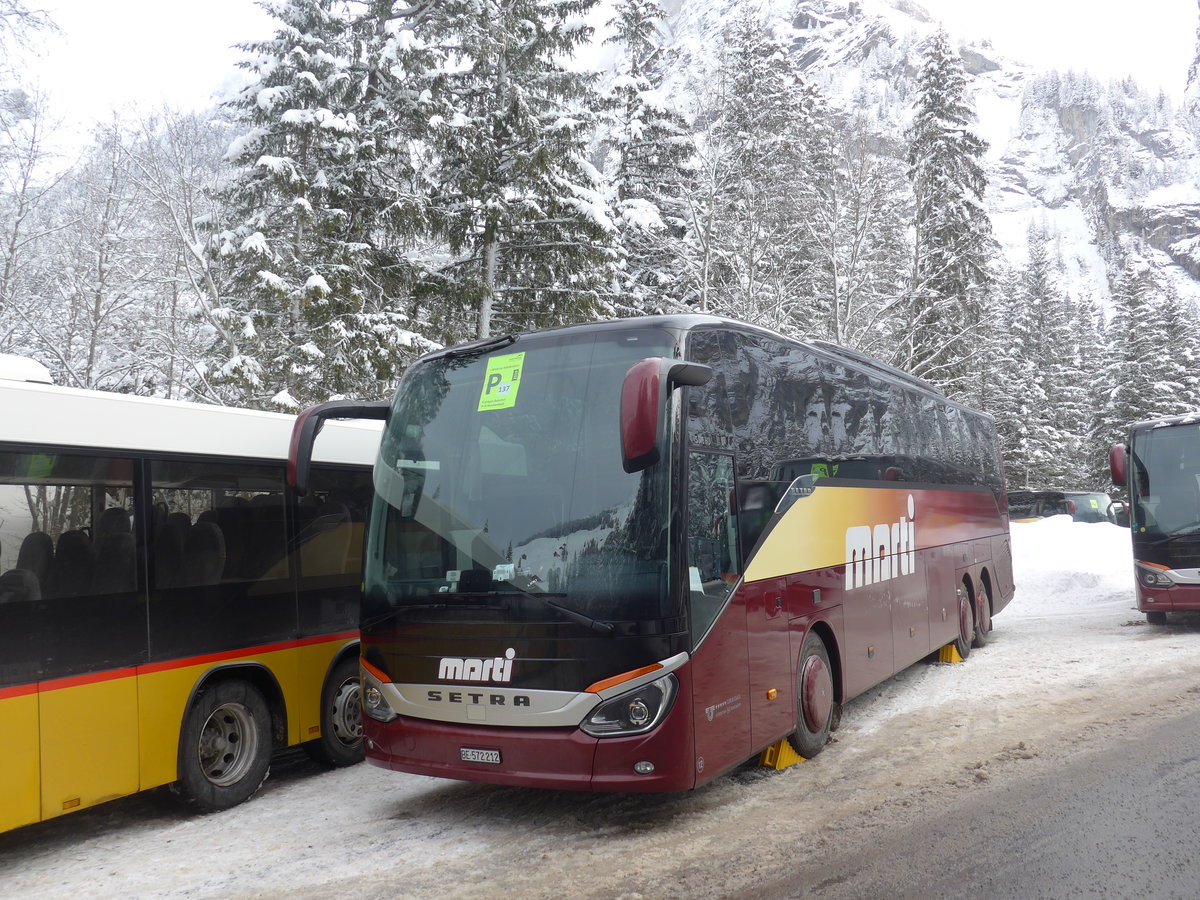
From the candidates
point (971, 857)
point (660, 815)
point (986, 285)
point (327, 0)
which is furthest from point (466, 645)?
point (986, 285)

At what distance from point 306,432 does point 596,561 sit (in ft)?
8.16

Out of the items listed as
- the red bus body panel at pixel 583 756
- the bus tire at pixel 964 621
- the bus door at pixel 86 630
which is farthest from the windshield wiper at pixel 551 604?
the bus tire at pixel 964 621

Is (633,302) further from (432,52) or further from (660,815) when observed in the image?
(660,815)

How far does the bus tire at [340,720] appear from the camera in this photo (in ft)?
26.0

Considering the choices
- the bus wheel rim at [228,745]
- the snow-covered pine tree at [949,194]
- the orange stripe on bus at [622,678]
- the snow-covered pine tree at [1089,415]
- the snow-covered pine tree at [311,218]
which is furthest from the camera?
the snow-covered pine tree at [1089,415]

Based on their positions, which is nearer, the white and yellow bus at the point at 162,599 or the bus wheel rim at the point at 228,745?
the white and yellow bus at the point at 162,599

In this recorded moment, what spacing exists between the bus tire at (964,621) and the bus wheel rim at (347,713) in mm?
7534

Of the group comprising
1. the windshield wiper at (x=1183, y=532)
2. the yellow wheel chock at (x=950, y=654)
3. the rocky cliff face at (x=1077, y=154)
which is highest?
the rocky cliff face at (x=1077, y=154)

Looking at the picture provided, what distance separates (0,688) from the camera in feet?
17.5

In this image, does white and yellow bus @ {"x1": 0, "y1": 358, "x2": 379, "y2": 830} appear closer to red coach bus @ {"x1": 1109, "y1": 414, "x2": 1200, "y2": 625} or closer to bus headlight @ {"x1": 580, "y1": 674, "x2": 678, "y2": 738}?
bus headlight @ {"x1": 580, "y1": 674, "x2": 678, "y2": 738}

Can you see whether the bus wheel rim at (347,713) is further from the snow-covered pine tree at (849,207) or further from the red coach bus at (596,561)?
the snow-covered pine tree at (849,207)

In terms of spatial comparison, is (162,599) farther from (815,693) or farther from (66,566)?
(815,693)

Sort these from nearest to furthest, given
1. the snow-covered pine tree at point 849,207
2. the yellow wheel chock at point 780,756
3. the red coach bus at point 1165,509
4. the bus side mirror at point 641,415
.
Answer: the bus side mirror at point 641,415 → the yellow wheel chock at point 780,756 → the red coach bus at point 1165,509 → the snow-covered pine tree at point 849,207

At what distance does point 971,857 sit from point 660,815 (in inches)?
76.7
